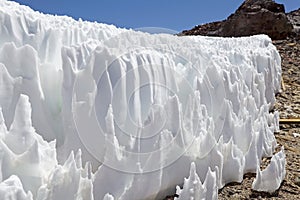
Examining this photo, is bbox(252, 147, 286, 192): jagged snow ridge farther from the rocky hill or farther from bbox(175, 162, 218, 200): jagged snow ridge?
the rocky hill

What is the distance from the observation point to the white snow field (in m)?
1.87

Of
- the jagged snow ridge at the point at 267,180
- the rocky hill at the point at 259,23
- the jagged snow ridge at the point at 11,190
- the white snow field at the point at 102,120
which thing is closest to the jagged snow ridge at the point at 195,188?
the white snow field at the point at 102,120

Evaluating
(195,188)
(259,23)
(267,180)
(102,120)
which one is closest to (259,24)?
(259,23)

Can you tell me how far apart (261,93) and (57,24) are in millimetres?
3031

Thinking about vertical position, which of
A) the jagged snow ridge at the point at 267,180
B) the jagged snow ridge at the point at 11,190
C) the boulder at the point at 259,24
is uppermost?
the boulder at the point at 259,24

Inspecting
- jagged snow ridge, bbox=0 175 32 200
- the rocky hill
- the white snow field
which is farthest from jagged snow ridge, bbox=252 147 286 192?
the rocky hill

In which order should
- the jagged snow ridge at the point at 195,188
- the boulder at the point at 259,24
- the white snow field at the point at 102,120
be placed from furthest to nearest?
the boulder at the point at 259,24 < the jagged snow ridge at the point at 195,188 < the white snow field at the point at 102,120

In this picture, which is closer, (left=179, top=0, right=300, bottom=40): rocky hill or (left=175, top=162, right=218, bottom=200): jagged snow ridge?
(left=175, top=162, right=218, bottom=200): jagged snow ridge

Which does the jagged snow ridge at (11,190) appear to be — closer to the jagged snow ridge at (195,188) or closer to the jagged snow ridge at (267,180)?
the jagged snow ridge at (195,188)

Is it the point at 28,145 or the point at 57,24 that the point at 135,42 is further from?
the point at 28,145

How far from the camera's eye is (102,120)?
2295 millimetres

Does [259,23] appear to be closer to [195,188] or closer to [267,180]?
[267,180]

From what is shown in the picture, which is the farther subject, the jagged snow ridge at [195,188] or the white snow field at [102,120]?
the jagged snow ridge at [195,188]

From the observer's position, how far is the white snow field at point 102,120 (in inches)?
73.5
